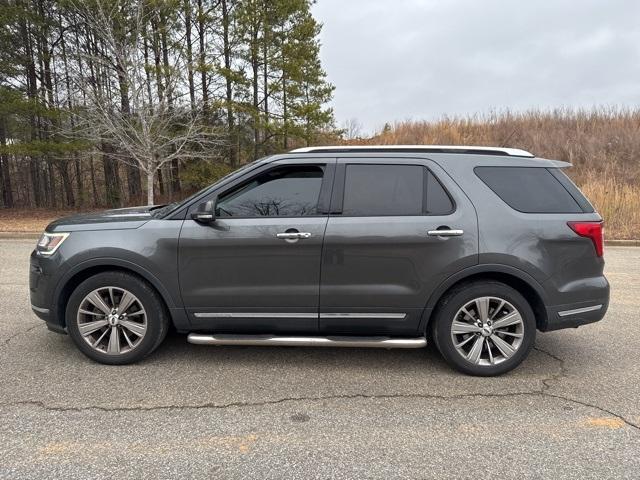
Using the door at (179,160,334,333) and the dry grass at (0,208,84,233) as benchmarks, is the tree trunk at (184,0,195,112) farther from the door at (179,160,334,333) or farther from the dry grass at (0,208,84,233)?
the door at (179,160,334,333)

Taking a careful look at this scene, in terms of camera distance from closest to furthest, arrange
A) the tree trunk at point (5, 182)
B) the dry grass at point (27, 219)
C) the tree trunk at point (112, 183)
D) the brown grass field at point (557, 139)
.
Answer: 1. the dry grass at point (27, 219)
2. the brown grass field at point (557, 139)
3. the tree trunk at point (5, 182)
4. the tree trunk at point (112, 183)

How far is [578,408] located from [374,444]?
5.12 feet

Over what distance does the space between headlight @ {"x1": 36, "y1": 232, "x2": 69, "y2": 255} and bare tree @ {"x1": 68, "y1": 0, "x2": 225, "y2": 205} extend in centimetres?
1163

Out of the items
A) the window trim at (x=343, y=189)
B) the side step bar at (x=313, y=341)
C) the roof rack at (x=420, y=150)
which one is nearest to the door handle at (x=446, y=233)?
the window trim at (x=343, y=189)

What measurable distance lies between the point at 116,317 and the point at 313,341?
167 centimetres

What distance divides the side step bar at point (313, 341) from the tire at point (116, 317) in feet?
1.29

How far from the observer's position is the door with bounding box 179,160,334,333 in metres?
3.53

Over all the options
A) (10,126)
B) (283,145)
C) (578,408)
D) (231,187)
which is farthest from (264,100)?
(578,408)

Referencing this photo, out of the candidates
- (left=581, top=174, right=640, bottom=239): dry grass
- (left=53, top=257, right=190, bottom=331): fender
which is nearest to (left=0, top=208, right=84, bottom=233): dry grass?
(left=53, top=257, right=190, bottom=331): fender

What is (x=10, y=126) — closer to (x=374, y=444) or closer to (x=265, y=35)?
(x=265, y=35)

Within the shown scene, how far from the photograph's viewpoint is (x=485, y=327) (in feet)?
11.6

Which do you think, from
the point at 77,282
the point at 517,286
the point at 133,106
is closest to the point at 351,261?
the point at 517,286

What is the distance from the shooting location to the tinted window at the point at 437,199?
354 centimetres

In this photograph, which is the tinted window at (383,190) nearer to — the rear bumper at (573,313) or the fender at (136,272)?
the rear bumper at (573,313)
